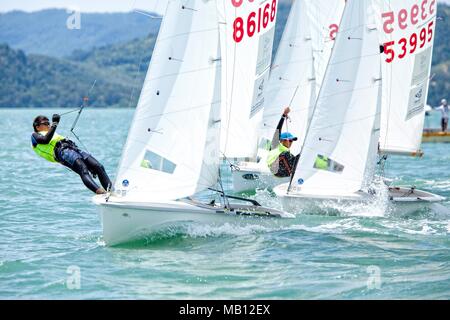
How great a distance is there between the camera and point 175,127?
12.1 meters

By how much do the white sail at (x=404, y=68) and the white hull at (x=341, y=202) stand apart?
3.34 meters

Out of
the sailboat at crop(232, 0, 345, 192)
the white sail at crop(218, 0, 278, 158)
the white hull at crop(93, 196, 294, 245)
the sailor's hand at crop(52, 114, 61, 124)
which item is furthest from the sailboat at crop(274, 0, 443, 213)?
the sailboat at crop(232, 0, 345, 192)

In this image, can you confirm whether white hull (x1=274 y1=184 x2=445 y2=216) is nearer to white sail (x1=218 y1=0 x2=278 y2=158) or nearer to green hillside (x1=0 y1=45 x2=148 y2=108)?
white sail (x1=218 y1=0 x2=278 y2=158)

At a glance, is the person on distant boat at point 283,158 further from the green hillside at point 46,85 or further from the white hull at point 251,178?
the green hillside at point 46,85


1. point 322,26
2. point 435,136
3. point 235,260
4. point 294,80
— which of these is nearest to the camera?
point 235,260

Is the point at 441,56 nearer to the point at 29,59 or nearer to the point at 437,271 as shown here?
the point at 29,59

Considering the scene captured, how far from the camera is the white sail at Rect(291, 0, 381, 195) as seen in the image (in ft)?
47.5

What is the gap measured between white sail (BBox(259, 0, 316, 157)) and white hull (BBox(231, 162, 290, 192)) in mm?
1403

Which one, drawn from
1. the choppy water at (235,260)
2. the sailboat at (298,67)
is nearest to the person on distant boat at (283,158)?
the choppy water at (235,260)

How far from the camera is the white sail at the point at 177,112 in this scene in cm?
1197

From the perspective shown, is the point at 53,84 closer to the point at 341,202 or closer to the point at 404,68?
the point at 404,68

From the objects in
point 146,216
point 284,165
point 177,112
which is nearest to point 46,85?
point 284,165

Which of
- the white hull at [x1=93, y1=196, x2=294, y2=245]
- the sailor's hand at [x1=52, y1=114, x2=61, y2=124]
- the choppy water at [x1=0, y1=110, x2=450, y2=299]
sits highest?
the sailor's hand at [x1=52, y1=114, x2=61, y2=124]

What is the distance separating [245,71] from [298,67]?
200cm
